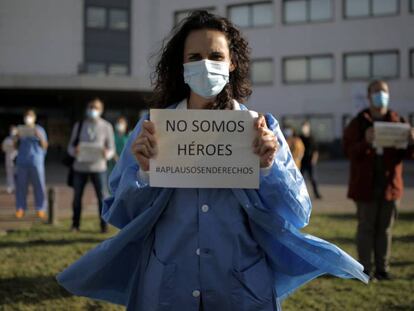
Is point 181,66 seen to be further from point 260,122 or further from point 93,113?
point 93,113

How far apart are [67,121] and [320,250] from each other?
122 ft

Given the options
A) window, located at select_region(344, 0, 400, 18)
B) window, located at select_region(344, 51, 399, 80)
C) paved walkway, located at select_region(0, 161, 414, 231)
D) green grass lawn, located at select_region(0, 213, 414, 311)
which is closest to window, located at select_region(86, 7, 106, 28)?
window, located at select_region(344, 0, 400, 18)

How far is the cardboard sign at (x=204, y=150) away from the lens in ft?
7.43

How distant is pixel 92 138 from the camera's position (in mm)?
8406

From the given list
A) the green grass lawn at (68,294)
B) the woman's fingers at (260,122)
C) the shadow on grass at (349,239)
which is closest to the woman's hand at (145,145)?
the woman's fingers at (260,122)

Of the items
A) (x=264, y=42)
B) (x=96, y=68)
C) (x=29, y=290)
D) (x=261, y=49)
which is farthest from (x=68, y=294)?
(x=96, y=68)

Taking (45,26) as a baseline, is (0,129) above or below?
below

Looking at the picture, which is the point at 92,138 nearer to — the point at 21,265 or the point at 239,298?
the point at 21,265

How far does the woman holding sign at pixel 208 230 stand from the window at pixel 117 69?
36233mm

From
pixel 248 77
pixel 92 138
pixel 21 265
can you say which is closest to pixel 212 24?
pixel 248 77

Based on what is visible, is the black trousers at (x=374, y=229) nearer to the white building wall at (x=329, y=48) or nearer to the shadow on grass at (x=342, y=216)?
the shadow on grass at (x=342, y=216)

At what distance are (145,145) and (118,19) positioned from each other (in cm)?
3737

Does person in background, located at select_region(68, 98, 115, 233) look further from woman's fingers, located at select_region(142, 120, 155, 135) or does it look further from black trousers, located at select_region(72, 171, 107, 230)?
woman's fingers, located at select_region(142, 120, 155, 135)

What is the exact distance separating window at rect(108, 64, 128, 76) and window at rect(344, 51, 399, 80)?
1512 cm
